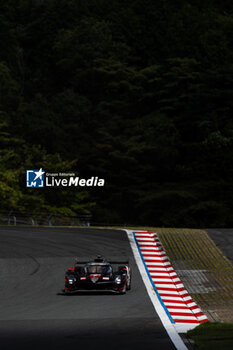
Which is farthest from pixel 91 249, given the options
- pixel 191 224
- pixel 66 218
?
pixel 191 224

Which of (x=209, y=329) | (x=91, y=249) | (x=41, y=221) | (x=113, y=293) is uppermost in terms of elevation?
(x=41, y=221)

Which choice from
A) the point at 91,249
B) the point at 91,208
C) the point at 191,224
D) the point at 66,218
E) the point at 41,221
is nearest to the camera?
the point at 91,249

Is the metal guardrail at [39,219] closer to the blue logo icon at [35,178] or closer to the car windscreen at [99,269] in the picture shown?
the blue logo icon at [35,178]

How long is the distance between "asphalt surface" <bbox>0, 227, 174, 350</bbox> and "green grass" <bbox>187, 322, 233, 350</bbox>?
2.06 feet

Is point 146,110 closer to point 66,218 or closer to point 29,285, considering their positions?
point 66,218

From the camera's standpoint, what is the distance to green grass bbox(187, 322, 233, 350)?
42.8 feet

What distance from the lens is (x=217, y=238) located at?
33844 mm

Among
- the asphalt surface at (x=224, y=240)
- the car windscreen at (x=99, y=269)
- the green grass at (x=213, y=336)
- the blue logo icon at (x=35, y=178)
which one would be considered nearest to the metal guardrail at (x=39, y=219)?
the blue logo icon at (x=35, y=178)

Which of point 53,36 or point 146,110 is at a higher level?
point 53,36

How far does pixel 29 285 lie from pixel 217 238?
43.3ft

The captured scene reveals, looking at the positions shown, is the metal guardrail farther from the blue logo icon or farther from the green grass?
the green grass

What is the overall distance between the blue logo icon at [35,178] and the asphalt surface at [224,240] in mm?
33672

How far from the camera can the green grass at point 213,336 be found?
42.8ft
